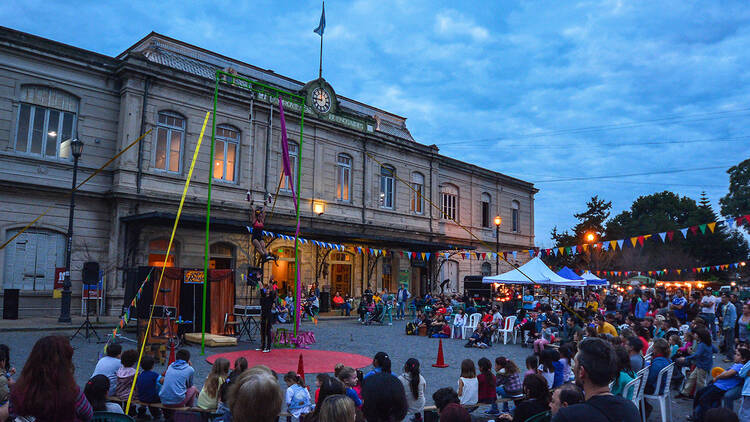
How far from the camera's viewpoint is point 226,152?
939 inches

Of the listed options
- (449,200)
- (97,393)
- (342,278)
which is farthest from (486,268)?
(97,393)

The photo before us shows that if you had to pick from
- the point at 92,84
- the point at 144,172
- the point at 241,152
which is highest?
the point at 92,84

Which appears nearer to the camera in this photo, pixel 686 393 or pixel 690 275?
pixel 686 393

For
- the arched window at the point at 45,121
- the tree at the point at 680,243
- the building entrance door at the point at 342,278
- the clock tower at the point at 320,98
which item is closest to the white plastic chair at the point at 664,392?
the arched window at the point at 45,121

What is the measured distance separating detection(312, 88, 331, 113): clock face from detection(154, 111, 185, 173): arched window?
22.5 feet

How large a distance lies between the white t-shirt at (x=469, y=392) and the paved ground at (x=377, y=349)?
2171 millimetres

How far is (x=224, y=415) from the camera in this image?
6.34 m

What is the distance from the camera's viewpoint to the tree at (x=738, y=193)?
A: 57.1 m

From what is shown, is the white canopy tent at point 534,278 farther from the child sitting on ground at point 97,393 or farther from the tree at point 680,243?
the tree at point 680,243

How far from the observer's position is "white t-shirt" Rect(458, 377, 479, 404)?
7281 millimetres

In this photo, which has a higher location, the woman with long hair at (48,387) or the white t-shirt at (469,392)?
the woman with long hair at (48,387)

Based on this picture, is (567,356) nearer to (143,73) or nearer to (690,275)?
(143,73)

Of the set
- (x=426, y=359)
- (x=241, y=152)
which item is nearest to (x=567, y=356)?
(x=426, y=359)

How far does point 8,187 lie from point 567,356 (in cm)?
1926
